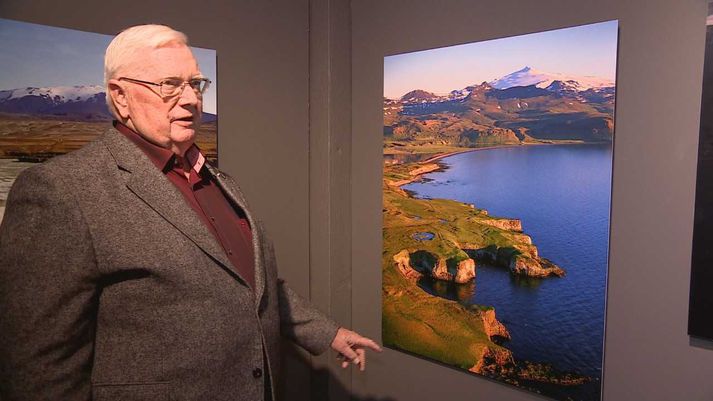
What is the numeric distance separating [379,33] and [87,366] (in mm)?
1555

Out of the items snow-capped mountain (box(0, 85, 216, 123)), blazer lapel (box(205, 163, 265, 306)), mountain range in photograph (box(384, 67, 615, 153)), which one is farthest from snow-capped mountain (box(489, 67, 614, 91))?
snow-capped mountain (box(0, 85, 216, 123))

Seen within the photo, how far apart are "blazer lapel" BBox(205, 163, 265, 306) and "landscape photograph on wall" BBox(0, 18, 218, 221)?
42cm

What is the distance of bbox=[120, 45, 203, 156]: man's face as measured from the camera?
3.39 ft

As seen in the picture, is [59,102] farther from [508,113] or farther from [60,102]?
[508,113]

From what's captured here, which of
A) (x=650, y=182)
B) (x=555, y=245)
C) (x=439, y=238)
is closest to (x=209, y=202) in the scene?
(x=439, y=238)

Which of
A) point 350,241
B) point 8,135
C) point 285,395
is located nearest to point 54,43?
point 8,135

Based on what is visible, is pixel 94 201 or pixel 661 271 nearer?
pixel 94 201

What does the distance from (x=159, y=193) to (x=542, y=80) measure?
3.85ft

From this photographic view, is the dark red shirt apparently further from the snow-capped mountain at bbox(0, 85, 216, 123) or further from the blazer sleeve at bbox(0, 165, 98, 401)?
the snow-capped mountain at bbox(0, 85, 216, 123)

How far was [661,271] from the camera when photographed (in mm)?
1345

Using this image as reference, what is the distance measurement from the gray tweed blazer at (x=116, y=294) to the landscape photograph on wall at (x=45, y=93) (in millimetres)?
450

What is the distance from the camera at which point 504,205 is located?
5.34ft

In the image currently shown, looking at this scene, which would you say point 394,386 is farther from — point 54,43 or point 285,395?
point 54,43

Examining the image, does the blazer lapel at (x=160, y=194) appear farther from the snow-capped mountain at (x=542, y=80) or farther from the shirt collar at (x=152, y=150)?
the snow-capped mountain at (x=542, y=80)
